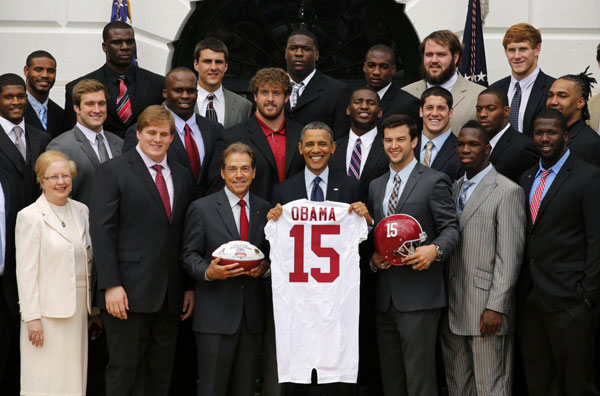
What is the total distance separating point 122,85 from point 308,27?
275cm

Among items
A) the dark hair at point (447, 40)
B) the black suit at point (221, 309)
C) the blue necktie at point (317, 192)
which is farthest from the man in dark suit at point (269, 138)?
the dark hair at point (447, 40)

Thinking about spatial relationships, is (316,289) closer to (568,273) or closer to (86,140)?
(568,273)

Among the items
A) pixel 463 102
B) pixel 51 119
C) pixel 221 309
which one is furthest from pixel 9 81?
pixel 463 102

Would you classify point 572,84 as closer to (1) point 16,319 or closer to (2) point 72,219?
(2) point 72,219

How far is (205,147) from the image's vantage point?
6.79 m

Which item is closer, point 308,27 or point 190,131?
point 190,131

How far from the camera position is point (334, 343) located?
20.1ft

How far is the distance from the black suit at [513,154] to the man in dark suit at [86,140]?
10.5ft

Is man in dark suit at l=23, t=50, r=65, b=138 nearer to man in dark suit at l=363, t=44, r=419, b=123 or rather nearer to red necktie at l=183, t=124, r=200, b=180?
red necktie at l=183, t=124, r=200, b=180

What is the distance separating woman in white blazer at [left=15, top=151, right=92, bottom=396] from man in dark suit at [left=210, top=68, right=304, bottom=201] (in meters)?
1.25

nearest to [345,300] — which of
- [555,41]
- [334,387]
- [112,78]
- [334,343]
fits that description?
[334,343]

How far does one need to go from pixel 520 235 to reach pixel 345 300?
4.61ft

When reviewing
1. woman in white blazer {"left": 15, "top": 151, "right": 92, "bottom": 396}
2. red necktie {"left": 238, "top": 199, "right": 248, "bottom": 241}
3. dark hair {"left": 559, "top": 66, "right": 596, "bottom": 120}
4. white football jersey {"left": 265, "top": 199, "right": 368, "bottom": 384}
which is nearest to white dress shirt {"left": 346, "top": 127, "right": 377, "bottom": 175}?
white football jersey {"left": 265, "top": 199, "right": 368, "bottom": 384}

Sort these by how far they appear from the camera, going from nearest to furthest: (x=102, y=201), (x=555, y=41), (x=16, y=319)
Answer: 1. (x=102, y=201)
2. (x=16, y=319)
3. (x=555, y=41)
